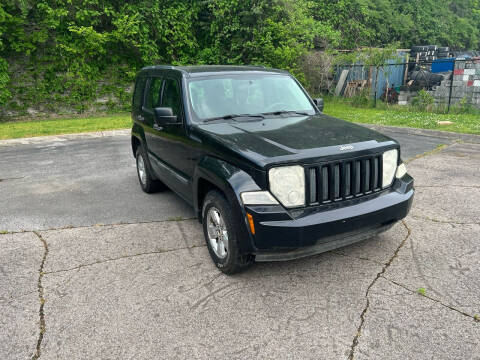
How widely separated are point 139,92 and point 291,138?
342 centimetres

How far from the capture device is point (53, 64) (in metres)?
15.4

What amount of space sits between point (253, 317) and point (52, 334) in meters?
1.47

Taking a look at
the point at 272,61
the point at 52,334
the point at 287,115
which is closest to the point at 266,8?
the point at 272,61

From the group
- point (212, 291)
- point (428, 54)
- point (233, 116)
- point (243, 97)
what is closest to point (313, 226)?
point (212, 291)

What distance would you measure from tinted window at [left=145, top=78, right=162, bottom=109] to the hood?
57.8 inches

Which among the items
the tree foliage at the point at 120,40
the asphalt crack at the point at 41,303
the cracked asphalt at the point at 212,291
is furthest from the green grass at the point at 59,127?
the asphalt crack at the point at 41,303

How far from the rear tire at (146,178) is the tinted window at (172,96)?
1246 mm

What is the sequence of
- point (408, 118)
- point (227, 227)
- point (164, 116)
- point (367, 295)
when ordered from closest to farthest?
point (367, 295) → point (227, 227) → point (164, 116) → point (408, 118)

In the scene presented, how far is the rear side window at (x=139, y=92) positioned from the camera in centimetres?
598

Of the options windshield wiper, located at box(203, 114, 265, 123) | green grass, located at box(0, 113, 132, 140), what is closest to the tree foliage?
A: green grass, located at box(0, 113, 132, 140)

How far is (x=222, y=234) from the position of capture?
3.56 m

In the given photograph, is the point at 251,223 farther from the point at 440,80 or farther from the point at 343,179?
the point at 440,80

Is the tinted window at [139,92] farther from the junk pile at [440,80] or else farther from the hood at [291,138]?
the junk pile at [440,80]

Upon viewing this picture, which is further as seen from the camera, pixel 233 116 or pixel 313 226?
pixel 233 116
